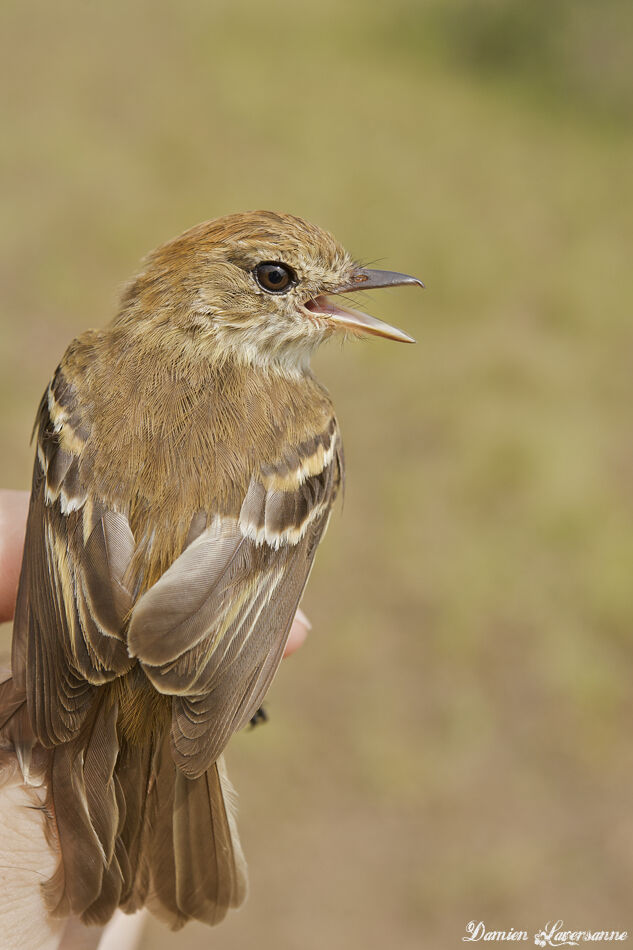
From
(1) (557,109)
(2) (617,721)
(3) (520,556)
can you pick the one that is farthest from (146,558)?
(1) (557,109)

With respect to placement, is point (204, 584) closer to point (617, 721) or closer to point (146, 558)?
point (146, 558)

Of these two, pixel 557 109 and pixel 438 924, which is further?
pixel 557 109

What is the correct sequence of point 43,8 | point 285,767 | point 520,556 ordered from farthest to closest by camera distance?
1. point 43,8
2. point 520,556
3. point 285,767

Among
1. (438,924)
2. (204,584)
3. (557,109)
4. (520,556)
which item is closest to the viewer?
(204,584)

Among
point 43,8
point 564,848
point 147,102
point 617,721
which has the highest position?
point 43,8

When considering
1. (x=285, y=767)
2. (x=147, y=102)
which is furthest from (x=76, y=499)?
(x=147, y=102)

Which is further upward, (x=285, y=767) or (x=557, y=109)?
(x=557, y=109)

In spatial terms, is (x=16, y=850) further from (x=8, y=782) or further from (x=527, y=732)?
(x=527, y=732)

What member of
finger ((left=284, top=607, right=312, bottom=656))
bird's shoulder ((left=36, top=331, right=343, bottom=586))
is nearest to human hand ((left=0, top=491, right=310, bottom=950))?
bird's shoulder ((left=36, top=331, right=343, bottom=586))
